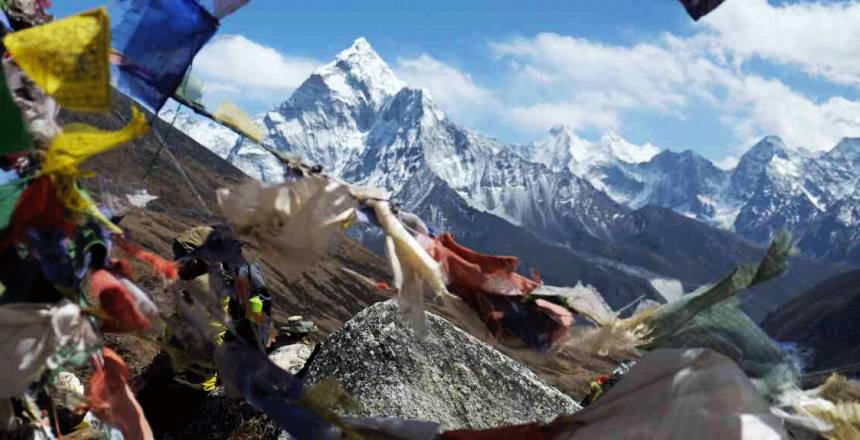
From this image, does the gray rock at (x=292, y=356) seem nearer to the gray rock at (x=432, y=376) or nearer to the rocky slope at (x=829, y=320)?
the gray rock at (x=432, y=376)

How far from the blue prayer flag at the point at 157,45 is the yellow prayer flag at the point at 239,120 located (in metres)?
0.15

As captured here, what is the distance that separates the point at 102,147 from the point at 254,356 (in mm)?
727

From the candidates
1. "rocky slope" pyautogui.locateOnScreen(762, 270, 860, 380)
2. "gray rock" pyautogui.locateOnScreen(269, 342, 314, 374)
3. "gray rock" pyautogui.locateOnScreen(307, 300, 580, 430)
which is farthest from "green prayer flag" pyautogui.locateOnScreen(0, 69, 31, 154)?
"rocky slope" pyautogui.locateOnScreen(762, 270, 860, 380)

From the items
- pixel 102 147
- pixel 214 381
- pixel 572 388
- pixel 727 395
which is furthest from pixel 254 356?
pixel 572 388

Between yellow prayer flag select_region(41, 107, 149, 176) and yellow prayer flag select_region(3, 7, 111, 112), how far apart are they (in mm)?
68

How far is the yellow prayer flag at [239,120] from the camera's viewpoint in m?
2.29

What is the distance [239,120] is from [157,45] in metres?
0.31

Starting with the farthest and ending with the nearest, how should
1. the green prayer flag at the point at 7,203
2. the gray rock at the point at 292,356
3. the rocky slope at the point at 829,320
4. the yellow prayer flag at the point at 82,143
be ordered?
1. the rocky slope at the point at 829,320
2. the gray rock at the point at 292,356
3. the green prayer flag at the point at 7,203
4. the yellow prayer flag at the point at 82,143

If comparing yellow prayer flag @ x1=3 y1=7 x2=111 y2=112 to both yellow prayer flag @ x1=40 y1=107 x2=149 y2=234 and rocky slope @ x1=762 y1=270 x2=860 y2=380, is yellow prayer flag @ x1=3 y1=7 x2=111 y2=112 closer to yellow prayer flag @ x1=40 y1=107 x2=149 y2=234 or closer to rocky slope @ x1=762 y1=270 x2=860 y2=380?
yellow prayer flag @ x1=40 y1=107 x2=149 y2=234

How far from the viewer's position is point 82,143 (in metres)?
1.93

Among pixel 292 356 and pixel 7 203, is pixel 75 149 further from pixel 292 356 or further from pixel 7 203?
pixel 292 356

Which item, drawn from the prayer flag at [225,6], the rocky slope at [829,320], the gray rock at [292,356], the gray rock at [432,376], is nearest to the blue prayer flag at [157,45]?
the prayer flag at [225,6]

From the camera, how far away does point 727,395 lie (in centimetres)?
179

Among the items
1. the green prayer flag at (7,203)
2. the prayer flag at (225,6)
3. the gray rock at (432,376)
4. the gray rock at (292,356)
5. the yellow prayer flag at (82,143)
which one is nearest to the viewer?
the yellow prayer flag at (82,143)
